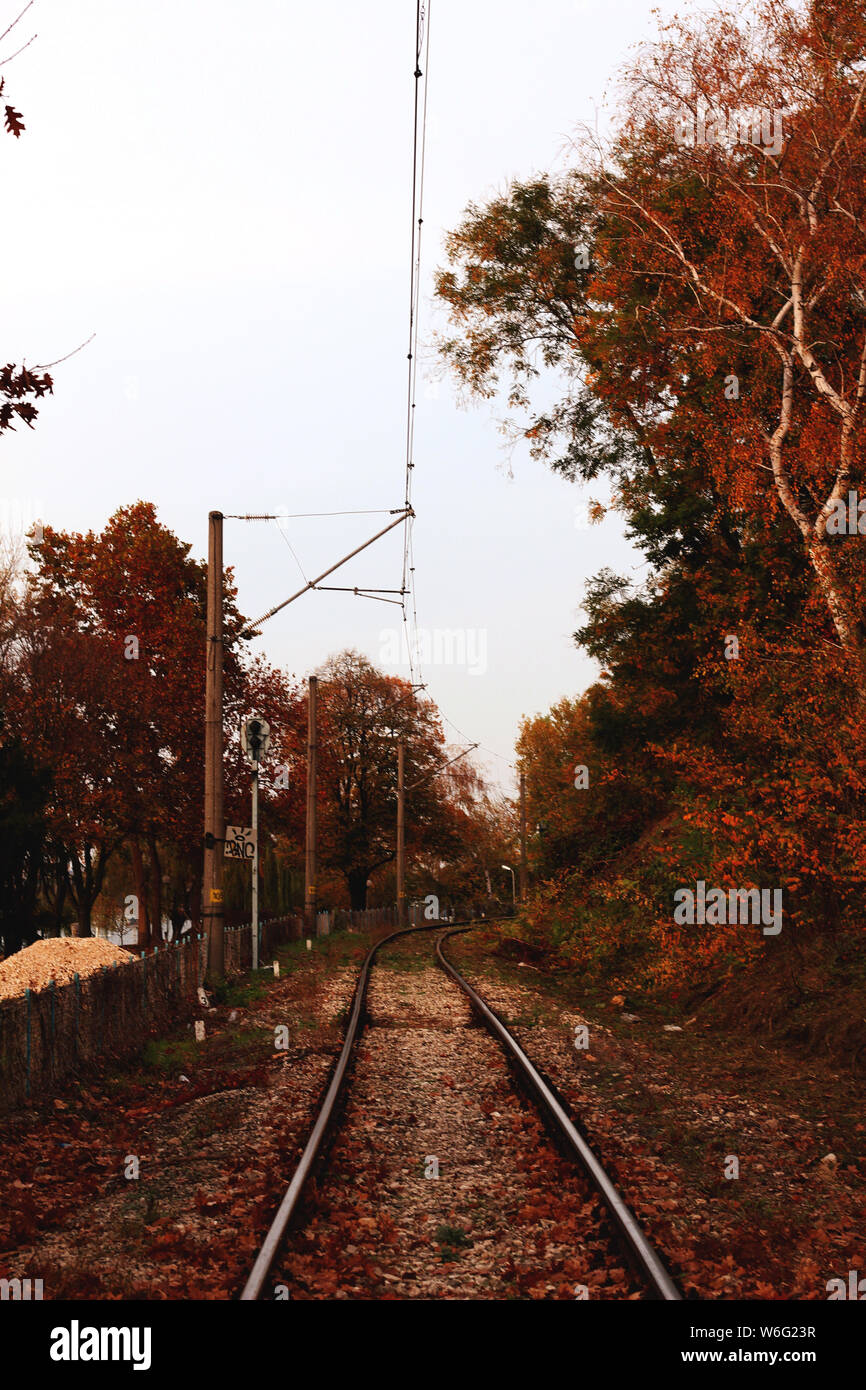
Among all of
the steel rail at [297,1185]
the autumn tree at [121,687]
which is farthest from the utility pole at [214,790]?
the autumn tree at [121,687]

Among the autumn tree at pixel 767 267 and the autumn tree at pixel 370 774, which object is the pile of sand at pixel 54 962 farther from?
the autumn tree at pixel 370 774

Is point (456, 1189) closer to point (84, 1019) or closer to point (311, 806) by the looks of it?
point (84, 1019)

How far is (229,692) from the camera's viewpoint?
41.2 m

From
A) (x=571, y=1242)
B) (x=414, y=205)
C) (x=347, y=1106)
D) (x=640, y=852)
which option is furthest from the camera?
(x=640, y=852)

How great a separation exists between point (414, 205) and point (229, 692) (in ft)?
97.0

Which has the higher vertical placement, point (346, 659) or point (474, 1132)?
point (346, 659)

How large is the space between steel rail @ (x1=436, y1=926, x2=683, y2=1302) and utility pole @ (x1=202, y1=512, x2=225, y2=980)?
6.16 meters

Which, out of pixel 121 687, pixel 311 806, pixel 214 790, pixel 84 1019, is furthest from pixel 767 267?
pixel 121 687

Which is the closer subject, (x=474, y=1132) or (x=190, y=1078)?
(x=474, y=1132)

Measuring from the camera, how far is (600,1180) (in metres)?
6.94

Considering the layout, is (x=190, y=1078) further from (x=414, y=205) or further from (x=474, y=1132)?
(x=414, y=205)

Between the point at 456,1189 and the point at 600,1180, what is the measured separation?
1.06m

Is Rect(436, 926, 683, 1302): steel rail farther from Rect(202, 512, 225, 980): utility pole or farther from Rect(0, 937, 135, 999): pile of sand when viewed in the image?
Rect(0, 937, 135, 999): pile of sand
